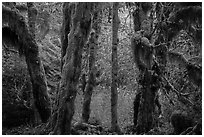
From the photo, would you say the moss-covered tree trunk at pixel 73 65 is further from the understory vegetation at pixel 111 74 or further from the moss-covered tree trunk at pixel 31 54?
the moss-covered tree trunk at pixel 31 54

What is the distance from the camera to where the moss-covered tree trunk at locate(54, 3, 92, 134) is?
8.53m

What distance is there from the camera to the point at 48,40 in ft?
61.1

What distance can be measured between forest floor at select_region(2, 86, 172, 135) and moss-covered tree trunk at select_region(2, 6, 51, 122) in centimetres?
79

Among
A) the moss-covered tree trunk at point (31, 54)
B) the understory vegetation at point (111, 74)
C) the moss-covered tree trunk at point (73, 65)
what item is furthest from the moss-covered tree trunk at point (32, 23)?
the moss-covered tree trunk at point (73, 65)

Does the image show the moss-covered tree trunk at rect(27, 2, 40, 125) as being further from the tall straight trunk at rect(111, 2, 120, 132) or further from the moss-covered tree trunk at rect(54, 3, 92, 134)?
the moss-covered tree trunk at rect(54, 3, 92, 134)

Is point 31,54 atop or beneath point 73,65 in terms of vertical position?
atop

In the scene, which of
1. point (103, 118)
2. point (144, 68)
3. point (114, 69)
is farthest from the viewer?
point (103, 118)

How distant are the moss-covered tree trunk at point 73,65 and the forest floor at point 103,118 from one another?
862mm

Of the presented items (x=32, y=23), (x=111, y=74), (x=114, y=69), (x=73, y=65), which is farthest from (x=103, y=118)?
(x=73, y=65)

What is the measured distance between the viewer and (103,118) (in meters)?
13.4

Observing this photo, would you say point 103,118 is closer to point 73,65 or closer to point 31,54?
point 31,54

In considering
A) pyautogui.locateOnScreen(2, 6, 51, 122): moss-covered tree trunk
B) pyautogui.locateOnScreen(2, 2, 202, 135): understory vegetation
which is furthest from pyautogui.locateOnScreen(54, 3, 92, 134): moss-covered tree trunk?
pyautogui.locateOnScreen(2, 6, 51, 122): moss-covered tree trunk

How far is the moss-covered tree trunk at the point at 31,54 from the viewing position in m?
11.0

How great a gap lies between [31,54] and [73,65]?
3179 millimetres
